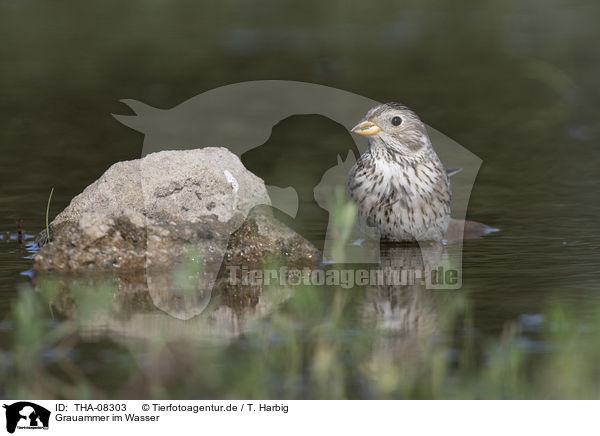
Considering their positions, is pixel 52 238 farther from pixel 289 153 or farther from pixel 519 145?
pixel 519 145

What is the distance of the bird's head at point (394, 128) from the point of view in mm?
9781

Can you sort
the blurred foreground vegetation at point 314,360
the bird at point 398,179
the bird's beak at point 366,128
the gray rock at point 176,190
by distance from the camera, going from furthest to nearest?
the bird at point 398,179, the bird's beak at point 366,128, the gray rock at point 176,190, the blurred foreground vegetation at point 314,360

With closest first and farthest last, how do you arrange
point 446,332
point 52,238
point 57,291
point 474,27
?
point 446,332 → point 57,291 → point 52,238 → point 474,27

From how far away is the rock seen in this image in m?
8.95

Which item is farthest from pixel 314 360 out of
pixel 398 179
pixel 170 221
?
pixel 398 179

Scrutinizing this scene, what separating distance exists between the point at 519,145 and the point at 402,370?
27.5ft

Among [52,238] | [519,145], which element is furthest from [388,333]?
[519,145]

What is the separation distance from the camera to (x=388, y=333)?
7.26 meters

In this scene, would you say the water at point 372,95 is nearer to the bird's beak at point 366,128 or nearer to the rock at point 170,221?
the rock at point 170,221
